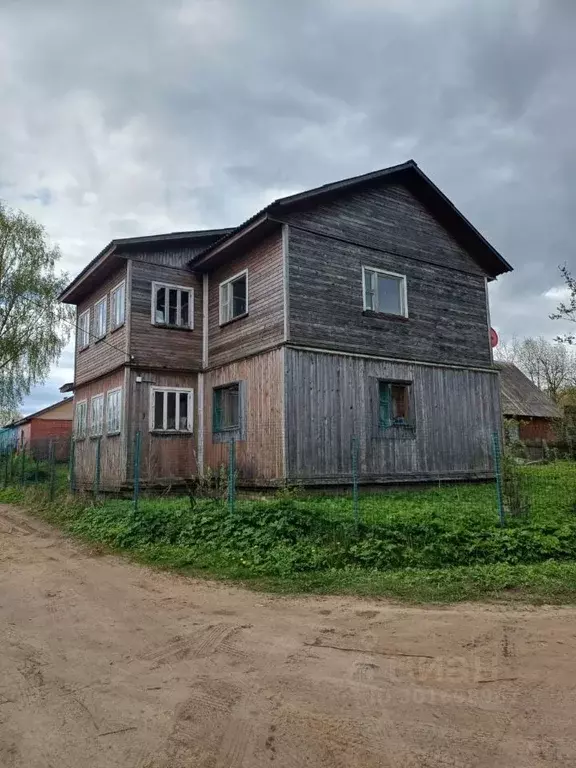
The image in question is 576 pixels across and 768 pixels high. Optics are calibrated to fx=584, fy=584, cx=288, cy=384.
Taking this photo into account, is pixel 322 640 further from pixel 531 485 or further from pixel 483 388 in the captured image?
pixel 483 388

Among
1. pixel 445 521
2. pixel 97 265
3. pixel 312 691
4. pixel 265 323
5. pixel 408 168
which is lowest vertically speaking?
pixel 312 691

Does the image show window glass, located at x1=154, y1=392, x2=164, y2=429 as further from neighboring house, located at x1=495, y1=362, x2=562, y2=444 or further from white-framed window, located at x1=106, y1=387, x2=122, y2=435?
neighboring house, located at x1=495, y1=362, x2=562, y2=444

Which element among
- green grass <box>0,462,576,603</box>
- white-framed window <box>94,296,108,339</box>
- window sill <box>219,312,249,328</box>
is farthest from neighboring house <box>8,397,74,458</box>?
green grass <box>0,462,576,603</box>

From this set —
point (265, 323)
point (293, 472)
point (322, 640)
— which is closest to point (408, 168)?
point (265, 323)

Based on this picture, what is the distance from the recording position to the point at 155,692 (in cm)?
425

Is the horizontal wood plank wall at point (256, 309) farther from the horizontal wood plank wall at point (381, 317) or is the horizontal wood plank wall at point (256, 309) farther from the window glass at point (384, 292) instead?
the window glass at point (384, 292)

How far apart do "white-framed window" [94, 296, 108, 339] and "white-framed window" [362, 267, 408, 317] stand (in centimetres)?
827

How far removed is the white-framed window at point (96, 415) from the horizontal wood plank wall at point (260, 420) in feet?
14.2

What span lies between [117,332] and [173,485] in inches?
188

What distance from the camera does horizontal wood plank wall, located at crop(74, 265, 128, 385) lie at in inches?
659

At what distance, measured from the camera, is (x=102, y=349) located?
18.2m

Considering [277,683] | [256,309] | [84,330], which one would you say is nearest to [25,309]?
[84,330]

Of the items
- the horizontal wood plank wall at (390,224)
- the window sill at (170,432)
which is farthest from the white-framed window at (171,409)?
the horizontal wood plank wall at (390,224)

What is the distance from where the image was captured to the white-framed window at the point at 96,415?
58.3ft
